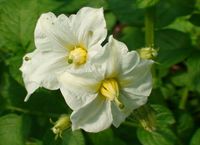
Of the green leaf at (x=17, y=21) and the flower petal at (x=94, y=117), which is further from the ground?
the green leaf at (x=17, y=21)

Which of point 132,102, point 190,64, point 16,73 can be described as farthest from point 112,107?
point 190,64

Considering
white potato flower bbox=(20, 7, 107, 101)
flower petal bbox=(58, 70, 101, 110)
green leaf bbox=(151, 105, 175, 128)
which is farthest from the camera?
green leaf bbox=(151, 105, 175, 128)

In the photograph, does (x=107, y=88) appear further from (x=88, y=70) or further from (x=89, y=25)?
(x=89, y=25)

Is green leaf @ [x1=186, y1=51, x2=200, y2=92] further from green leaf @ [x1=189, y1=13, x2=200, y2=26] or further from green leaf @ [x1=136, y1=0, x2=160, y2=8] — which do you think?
green leaf @ [x1=136, y1=0, x2=160, y2=8]

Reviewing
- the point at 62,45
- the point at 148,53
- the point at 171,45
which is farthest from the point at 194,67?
the point at 62,45

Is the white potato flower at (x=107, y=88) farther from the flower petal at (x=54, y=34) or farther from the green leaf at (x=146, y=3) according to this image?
the green leaf at (x=146, y=3)

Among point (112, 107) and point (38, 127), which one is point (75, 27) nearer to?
point (112, 107)

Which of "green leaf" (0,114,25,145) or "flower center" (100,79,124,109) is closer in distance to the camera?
"flower center" (100,79,124,109)

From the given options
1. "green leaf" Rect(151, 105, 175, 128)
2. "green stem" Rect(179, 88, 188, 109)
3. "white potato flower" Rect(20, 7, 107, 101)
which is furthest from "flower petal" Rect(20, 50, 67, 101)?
"green stem" Rect(179, 88, 188, 109)

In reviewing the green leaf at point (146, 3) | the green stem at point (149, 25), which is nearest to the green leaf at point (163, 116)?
the green stem at point (149, 25)
